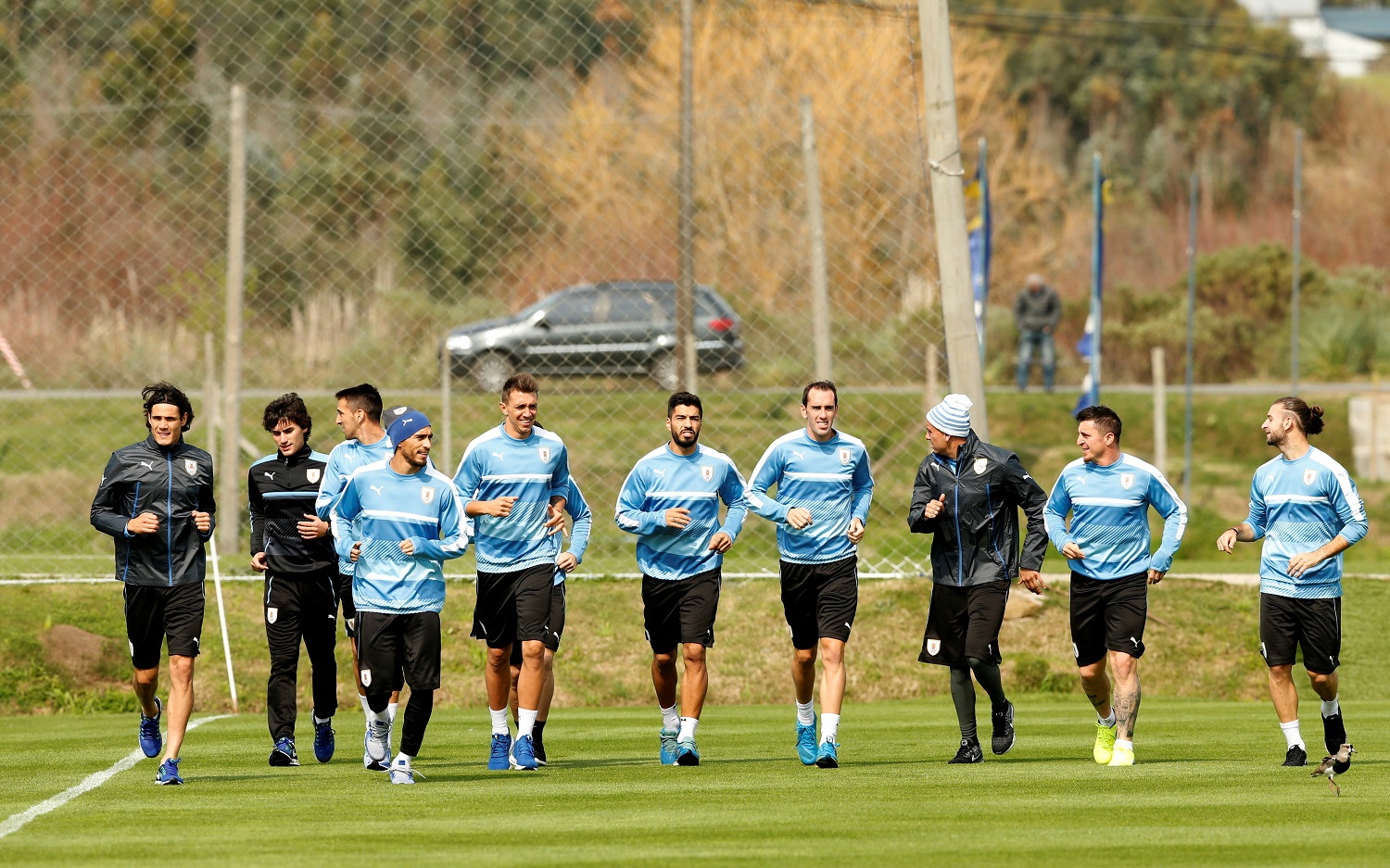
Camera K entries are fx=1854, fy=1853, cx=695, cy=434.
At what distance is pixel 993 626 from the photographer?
11.2m

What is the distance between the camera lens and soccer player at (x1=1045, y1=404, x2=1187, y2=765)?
36.1 feet

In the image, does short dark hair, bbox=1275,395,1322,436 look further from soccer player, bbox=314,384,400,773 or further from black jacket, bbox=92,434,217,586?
black jacket, bbox=92,434,217,586

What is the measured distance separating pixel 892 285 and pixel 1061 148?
43.6 m

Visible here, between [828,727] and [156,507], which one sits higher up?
[156,507]

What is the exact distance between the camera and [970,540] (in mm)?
11336

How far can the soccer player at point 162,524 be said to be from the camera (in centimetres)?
1062

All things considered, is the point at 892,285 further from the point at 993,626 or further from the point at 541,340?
the point at 993,626

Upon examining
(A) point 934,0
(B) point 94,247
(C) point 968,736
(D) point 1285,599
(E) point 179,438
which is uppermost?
(A) point 934,0

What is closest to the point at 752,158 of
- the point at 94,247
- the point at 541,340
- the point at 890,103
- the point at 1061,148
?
the point at 890,103

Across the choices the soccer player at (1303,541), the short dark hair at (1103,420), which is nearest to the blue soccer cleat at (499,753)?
the short dark hair at (1103,420)

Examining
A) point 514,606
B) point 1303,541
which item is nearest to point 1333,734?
point 1303,541

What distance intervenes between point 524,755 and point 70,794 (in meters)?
2.54

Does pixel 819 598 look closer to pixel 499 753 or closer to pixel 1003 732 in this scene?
pixel 1003 732

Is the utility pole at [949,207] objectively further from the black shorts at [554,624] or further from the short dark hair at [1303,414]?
the black shorts at [554,624]
